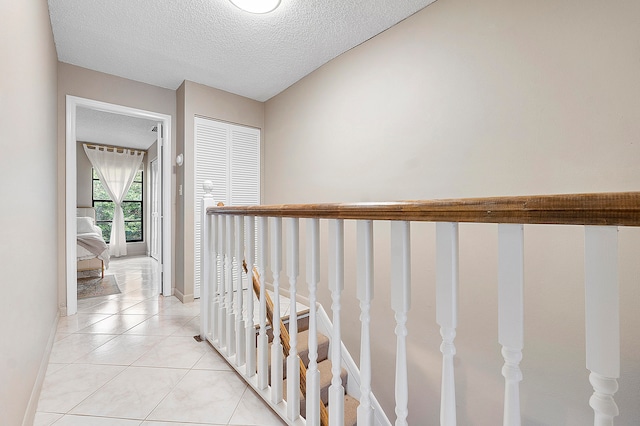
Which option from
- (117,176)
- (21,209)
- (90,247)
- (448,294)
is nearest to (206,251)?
(21,209)

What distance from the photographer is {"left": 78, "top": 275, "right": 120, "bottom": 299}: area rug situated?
3393 millimetres

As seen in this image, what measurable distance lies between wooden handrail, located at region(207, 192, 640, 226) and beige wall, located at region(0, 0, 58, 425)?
1.20 meters

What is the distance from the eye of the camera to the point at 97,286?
3.75 metres

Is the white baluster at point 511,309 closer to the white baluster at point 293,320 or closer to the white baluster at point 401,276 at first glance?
the white baluster at point 401,276

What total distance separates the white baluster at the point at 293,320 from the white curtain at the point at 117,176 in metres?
6.62

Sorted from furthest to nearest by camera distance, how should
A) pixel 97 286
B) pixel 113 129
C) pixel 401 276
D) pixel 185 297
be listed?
pixel 113 129
pixel 97 286
pixel 185 297
pixel 401 276

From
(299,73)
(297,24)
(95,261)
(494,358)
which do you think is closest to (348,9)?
(297,24)

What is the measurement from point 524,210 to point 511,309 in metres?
0.19

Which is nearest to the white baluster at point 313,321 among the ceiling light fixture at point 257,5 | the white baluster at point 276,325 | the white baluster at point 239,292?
the white baluster at point 276,325

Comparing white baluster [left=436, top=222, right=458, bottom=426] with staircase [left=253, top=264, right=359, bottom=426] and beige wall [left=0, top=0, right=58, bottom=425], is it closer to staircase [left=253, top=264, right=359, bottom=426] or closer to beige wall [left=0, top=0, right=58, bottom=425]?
beige wall [left=0, top=0, right=58, bottom=425]

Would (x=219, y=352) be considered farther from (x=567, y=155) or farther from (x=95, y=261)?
(x=95, y=261)

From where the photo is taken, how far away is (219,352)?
72.4 inches

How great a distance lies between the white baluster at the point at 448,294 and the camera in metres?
0.63

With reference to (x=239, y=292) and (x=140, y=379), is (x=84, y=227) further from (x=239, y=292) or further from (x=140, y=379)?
(x=239, y=292)
